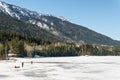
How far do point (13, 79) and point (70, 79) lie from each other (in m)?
9.22

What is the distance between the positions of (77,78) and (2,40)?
148 m

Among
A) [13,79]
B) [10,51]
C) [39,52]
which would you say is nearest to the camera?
[13,79]

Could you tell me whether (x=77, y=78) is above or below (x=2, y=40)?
below

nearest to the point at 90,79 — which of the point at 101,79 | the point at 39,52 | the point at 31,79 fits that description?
the point at 101,79

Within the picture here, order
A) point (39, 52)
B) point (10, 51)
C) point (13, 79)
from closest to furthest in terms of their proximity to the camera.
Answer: point (13, 79)
point (10, 51)
point (39, 52)

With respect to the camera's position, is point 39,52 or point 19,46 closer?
point 19,46

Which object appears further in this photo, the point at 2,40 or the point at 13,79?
the point at 2,40

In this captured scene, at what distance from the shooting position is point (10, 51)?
580ft

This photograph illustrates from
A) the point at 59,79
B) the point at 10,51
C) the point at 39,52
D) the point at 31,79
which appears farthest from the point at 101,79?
the point at 39,52

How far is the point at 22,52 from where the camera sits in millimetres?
181375

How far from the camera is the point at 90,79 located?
55594 millimetres

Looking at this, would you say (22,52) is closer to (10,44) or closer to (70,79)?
(10,44)

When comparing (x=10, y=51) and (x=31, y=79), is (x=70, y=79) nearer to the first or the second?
(x=31, y=79)

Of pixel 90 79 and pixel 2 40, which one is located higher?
pixel 2 40
